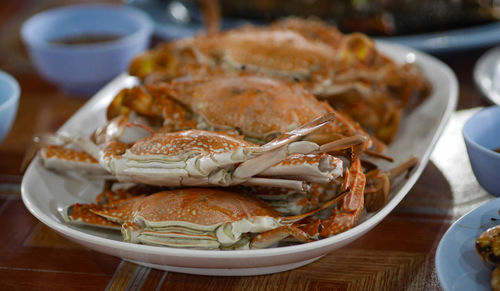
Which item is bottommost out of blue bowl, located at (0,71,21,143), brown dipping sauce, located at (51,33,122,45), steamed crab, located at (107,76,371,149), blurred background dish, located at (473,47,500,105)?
brown dipping sauce, located at (51,33,122,45)

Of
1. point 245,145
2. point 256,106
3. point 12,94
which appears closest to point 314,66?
point 256,106

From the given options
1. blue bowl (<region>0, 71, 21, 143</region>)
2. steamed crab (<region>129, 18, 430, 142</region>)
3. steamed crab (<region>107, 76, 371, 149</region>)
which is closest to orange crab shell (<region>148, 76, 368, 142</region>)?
steamed crab (<region>107, 76, 371, 149</region>)

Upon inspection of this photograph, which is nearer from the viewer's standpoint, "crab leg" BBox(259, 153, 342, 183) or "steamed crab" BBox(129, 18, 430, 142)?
"crab leg" BBox(259, 153, 342, 183)

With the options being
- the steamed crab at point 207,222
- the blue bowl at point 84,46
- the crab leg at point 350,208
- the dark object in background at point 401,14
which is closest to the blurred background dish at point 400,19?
the dark object in background at point 401,14

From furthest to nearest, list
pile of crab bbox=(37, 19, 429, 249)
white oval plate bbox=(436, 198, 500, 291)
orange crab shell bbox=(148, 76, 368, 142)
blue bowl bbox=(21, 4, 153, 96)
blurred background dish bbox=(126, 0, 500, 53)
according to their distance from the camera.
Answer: blurred background dish bbox=(126, 0, 500, 53) < blue bowl bbox=(21, 4, 153, 96) < orange crab shell bbox=(148, 76, 368, 142) < pile of crab bbox=(37, 19, 429, 249) < white oval plate bbox=(436, 198, 500, 291)

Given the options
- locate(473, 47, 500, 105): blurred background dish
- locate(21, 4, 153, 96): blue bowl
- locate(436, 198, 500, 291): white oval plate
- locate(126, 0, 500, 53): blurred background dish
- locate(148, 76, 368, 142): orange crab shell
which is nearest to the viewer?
locate(436, 198, 500, 291): white oval plate

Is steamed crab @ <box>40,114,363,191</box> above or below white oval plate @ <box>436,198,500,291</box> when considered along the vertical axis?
above

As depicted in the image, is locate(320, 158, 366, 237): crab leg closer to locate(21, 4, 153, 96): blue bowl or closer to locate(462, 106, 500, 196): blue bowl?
locate(462, 106, 500, 196): blue bowl

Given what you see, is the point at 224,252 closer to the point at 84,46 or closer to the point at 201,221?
the point at 201,221
